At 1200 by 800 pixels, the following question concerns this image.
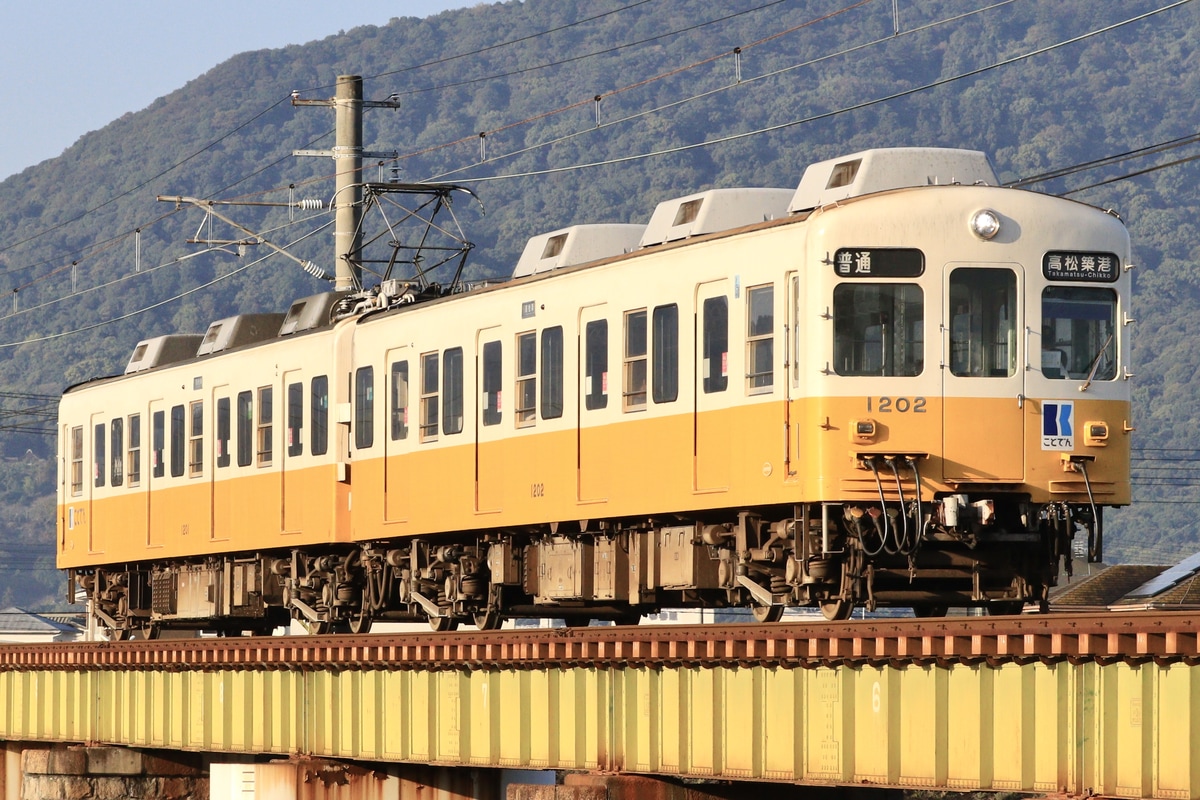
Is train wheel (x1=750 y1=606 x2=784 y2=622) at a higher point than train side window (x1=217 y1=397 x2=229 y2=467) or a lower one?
lower

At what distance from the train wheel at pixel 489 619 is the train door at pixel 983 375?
23.8ft

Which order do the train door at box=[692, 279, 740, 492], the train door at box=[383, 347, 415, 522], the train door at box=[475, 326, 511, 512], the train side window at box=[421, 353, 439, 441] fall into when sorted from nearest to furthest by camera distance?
1. the train door at box=[692, 279, 740, 492]
2. the train door at box=[475, 326, 511, 512]
3. the train side window at box=[421, 353, 439, 441]
4. the train door at box=[383, 347, 415, 522]

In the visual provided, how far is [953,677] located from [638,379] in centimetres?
602

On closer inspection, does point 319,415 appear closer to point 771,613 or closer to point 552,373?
point 552,373

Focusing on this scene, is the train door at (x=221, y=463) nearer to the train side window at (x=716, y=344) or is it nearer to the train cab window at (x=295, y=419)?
the train cab window at (x=295, y=419)

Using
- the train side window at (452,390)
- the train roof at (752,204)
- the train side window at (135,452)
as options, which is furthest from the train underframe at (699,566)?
the train side window at (135,452)

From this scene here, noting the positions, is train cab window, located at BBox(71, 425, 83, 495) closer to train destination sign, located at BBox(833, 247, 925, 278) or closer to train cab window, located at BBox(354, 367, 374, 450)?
train cab window, located at BBox(354, 367, 374, 450)

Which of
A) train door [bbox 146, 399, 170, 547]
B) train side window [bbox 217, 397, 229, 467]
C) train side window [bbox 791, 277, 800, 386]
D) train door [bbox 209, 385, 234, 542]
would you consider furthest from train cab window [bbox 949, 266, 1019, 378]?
train door [bbox 146, 399, 170, 547]

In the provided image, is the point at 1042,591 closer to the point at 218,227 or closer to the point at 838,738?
the point at 838,738

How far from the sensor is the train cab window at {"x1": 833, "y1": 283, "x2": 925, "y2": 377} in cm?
1795

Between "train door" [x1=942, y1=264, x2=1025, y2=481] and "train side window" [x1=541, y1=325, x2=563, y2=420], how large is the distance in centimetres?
471

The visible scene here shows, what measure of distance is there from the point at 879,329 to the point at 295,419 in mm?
11044

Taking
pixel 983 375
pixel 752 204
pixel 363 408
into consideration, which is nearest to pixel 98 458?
pixel 363 408

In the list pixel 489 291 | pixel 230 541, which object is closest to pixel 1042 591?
pixel 489 291
